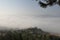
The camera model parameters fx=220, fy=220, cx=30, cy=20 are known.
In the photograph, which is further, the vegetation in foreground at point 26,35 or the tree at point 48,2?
the vegetation in foreground at point 26,35

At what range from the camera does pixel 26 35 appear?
213 inches

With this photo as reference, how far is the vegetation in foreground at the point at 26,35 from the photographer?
5.30 meters

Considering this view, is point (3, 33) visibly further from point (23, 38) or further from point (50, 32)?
point (50, 32)

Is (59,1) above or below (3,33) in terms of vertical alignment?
above

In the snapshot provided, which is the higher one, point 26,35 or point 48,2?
point 48,2

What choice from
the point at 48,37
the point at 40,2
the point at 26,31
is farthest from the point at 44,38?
the point at 40,2

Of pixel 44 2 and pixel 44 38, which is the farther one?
pixel 44 38

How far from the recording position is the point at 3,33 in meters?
5.35

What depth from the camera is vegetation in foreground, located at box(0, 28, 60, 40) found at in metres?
5.30

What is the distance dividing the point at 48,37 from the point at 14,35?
827mm

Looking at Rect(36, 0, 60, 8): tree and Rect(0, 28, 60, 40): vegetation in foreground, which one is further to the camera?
Rect(0, 28, 60, 40): vegetation in foreground

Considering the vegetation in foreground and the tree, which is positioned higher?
the tree

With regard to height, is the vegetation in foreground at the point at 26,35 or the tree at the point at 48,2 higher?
the tree at the point at 48,2

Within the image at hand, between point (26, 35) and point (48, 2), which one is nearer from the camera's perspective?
point (48, 2)
